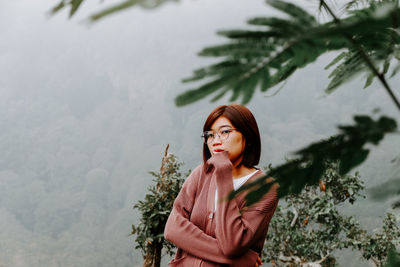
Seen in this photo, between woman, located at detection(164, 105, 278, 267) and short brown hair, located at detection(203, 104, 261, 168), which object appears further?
short brown hair, located at detection(203, 104, 261, 168)

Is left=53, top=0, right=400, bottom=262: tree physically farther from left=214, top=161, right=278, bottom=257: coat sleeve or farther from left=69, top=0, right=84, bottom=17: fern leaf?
left=214, top=161, right=278, bottom=257: coat sleeve

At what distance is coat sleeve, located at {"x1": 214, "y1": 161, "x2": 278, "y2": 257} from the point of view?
4.28ft

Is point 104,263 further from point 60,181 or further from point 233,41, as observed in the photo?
point 233,41

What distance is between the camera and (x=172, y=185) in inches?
138

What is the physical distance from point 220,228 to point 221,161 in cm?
27

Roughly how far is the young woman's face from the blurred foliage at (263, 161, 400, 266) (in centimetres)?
347

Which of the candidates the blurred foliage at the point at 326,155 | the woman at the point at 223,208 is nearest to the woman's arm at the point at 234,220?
the woman at the point at 223,208

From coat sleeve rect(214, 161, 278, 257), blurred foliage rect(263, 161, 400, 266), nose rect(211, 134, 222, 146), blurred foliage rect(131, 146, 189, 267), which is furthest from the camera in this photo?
blurred foliage rect(263, 161, 400, 266)

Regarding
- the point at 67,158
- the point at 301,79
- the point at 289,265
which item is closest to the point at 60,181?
the point at 67,158

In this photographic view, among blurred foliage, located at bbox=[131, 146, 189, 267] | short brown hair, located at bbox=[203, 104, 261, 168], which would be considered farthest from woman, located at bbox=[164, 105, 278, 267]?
blurred foliage, located at bbox=[131, 146, 189, 267]

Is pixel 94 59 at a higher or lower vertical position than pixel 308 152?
higher

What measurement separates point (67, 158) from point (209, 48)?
31171 mm

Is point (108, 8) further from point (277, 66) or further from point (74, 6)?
point (277, 66)

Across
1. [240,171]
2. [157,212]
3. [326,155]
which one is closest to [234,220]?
[240,171]
